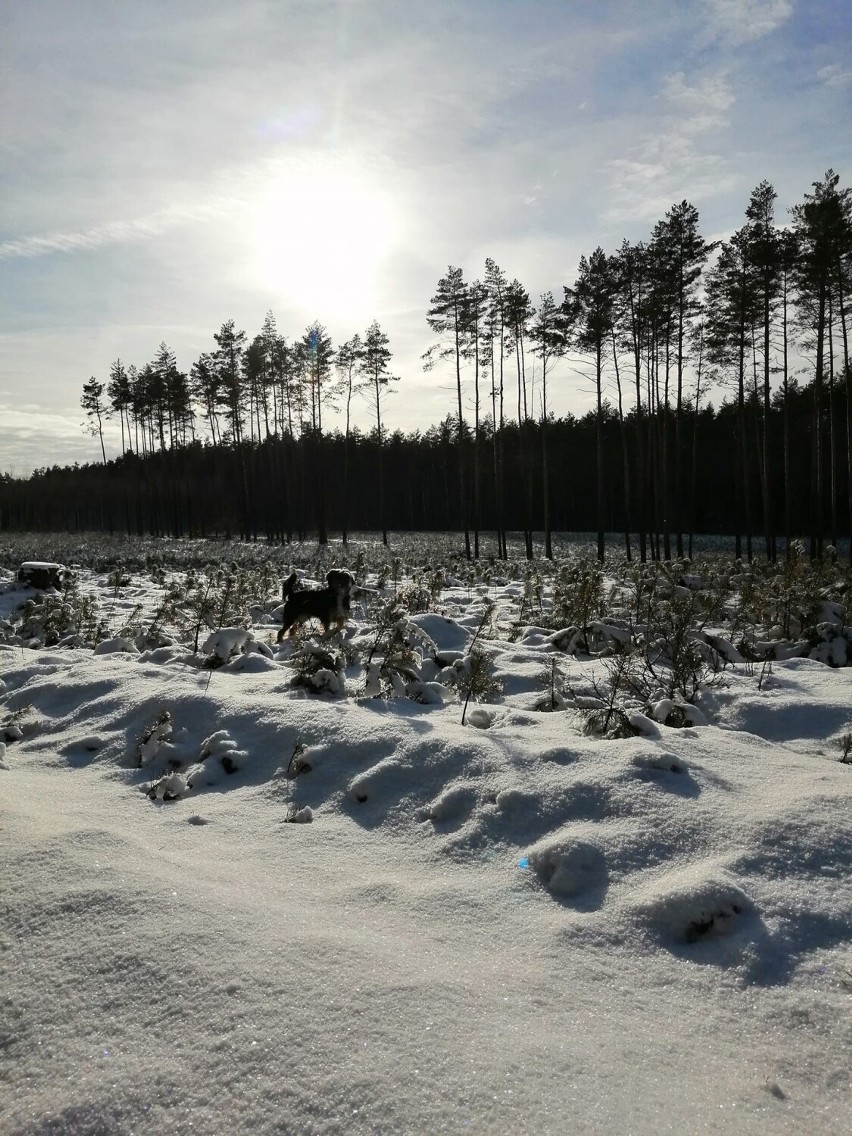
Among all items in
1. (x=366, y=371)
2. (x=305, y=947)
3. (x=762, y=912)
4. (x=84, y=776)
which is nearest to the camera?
(x=305, y=947)

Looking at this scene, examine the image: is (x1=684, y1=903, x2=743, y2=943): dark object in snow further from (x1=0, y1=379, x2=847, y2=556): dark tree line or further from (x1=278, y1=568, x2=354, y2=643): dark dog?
(x1=0, y1=379, x2=847, y2=556): dark tree line

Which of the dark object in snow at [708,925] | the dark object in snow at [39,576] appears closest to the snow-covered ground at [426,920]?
the dark object in snow at [708,925]

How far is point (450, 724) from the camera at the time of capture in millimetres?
4324

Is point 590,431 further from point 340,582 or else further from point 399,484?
point 340,582

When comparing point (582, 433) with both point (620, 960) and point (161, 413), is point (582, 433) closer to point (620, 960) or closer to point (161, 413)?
point (161, 413)

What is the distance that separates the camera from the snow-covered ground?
165 centimetres

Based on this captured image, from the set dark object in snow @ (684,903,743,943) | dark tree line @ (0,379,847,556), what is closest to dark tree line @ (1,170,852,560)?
dark tree line @ (0,379,847,556)

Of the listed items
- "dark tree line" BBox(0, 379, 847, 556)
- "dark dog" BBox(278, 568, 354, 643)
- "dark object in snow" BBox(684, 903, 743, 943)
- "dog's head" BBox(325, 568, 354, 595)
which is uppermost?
"dark tree line" BBox(0, 379, 847, 556)

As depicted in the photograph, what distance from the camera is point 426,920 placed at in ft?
8.05

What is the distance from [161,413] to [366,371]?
23513 millimetres

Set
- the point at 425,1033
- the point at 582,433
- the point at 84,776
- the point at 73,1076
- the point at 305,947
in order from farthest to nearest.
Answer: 1. the point at 582,433
2. the point at 84,776
3. the point at 305,947
4. the point at 425,1033
5. the point at 73,1076

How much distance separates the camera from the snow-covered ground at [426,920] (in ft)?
5.41

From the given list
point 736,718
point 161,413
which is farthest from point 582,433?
point 736,718

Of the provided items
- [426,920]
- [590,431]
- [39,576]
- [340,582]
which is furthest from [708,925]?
[590,431]
